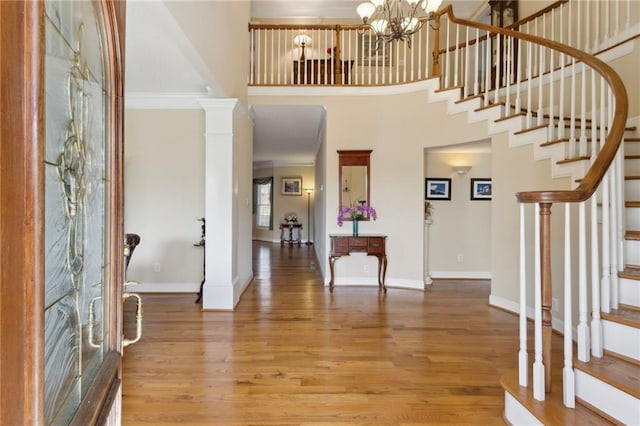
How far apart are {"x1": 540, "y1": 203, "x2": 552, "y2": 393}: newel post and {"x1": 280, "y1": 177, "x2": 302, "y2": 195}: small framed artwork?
8607 mm

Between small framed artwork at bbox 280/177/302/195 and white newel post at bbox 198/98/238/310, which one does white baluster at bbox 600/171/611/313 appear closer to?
white newel post at bbox 198/98/238/310

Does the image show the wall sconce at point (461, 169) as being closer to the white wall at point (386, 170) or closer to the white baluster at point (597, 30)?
the white wall at point (386, 170)

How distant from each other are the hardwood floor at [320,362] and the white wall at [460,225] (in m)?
1.21

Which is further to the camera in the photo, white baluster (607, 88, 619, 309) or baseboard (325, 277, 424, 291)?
baseboard (325, 277, 424, 291)

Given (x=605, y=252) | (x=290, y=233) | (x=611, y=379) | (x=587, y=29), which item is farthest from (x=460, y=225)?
(x=290, y=233)

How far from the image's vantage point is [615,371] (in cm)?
Result: 153

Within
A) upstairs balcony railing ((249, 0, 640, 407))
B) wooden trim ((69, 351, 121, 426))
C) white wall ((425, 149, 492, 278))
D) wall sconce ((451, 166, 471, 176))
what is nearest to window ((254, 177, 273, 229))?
upstairs balcony railing ((249, 0, 640, 407))

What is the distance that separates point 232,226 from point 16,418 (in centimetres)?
309

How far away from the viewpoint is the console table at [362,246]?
14.4 ft

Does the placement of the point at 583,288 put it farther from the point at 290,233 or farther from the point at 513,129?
the point at 290,233

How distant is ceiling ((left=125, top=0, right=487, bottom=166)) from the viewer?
2137mm

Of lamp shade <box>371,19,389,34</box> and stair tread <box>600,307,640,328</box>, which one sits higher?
lamp shade <box>371,19,389,34</box>

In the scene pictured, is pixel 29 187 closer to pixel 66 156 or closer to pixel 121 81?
pixel 66 156

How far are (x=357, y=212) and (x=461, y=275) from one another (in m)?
2.13
